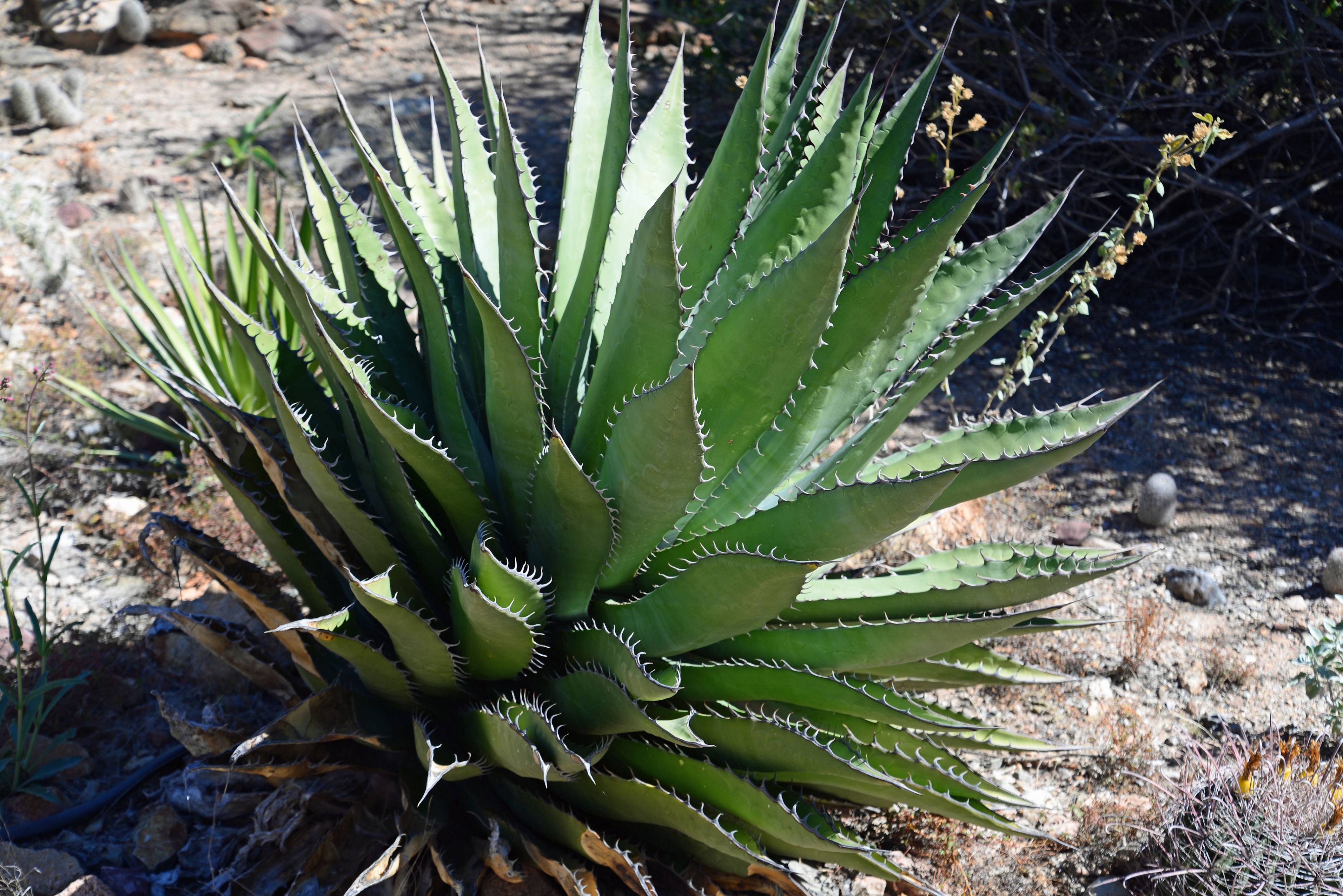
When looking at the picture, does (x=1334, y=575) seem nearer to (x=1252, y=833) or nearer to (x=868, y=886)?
(x=1252, y=833)

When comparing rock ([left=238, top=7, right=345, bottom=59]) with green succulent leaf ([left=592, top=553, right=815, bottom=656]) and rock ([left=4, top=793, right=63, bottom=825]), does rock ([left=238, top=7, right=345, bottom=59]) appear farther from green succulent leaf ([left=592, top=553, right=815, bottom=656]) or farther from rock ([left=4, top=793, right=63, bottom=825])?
green succulent leaf ([left=592, top=553, right=815, bottom=656])

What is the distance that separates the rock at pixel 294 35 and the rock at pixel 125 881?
6.65m

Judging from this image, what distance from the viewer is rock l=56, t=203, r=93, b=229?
5113 mm

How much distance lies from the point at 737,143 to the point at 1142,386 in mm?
2994

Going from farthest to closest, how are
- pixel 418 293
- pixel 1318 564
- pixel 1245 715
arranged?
pixel 1318 564
pixel 1245 715
pixel 418 293

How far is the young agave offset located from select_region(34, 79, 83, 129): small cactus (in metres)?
5.28

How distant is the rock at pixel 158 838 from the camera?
2139 millimetres

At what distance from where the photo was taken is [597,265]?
74.4 inches

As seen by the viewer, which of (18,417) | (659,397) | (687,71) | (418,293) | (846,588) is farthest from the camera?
(687,71)

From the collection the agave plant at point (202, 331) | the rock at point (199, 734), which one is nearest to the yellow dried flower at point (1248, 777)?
the rock at point (199, 734)

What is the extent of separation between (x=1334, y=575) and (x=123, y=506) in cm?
404

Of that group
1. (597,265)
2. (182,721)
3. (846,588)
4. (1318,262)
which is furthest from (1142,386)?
(182,721)

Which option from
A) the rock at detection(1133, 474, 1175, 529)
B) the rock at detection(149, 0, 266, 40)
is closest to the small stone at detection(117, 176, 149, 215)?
the rock at detection(149, 0, 266, 40)

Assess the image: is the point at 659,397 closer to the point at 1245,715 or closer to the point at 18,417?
the point at 1245,715
